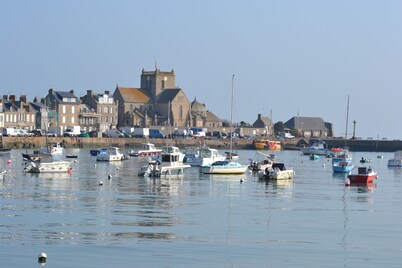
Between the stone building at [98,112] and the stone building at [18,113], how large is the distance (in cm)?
1401

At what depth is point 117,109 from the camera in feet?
577

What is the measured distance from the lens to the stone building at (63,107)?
15575cm

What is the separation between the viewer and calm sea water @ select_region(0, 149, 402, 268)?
29.8 m

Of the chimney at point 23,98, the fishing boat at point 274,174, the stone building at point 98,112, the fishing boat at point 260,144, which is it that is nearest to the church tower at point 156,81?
the stone building at point 98,112

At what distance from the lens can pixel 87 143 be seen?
144500 millimetres

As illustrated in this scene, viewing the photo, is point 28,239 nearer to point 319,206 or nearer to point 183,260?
point 183,260

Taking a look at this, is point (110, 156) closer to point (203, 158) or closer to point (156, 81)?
point (203, 158)

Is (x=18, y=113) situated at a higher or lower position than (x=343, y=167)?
higher

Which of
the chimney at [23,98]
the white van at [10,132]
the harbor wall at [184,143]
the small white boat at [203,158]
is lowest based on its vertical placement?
the small white boat at [203,158]

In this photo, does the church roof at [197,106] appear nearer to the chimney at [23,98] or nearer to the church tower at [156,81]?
the church tower at [156,81]

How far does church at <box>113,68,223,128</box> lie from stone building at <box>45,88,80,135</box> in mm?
18972

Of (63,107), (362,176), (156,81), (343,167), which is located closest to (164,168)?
(362,176)

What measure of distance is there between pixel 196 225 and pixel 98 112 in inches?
5248

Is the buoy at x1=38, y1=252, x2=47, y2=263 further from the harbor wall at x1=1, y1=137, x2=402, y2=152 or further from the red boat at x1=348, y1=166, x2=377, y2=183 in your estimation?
the harbor wall at x1=1, y1=137, x2=402, y2=152
